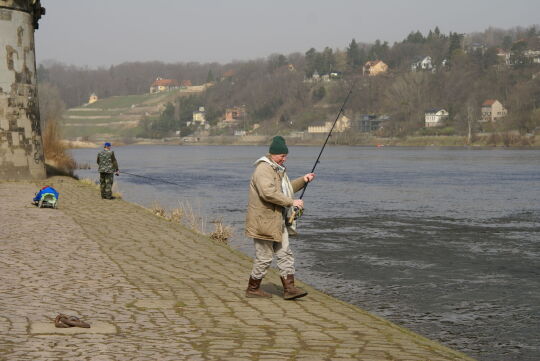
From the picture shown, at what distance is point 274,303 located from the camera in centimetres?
859

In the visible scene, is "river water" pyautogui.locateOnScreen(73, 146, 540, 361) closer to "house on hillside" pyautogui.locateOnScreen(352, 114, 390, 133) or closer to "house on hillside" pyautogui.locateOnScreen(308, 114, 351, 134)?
"house on hillside" pyautogui.locateOnScreen(308, 114, 351, 134)

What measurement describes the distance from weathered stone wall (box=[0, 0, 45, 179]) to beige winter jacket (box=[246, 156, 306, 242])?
17.3 m

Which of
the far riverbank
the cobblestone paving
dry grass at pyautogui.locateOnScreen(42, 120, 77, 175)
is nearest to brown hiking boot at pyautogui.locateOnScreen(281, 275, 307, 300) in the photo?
the cobblestone paving

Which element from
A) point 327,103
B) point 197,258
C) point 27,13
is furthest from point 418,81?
point 197,258

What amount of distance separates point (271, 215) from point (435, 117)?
146340 mm

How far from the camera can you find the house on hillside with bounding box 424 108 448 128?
479 ft

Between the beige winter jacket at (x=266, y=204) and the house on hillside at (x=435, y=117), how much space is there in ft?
452

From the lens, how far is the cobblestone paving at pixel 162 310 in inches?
244

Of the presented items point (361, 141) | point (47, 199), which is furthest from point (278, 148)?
point (361, 141)

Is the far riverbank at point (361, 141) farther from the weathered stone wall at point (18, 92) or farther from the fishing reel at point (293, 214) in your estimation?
the fishing reel at point (293, 214)

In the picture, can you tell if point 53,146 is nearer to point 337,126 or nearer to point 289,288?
point 289,288

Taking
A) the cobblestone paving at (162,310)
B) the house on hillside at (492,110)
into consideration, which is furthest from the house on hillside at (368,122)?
the cobblestone paving at (162,310)

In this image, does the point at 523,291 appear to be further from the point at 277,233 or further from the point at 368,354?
the point at 368,354

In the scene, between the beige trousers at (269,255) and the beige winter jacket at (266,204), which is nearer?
the beige winter jacket at (266,204)
